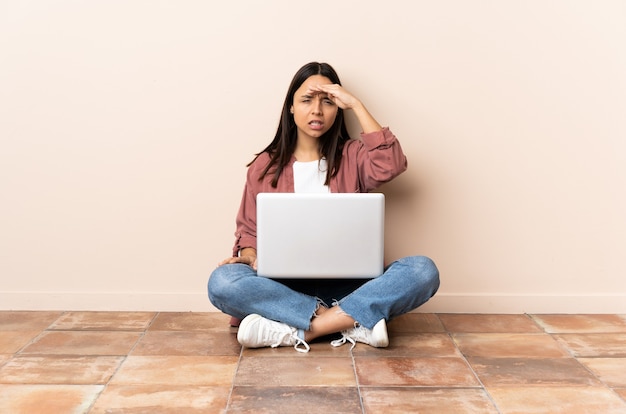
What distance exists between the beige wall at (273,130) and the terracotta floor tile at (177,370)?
1.84 feet

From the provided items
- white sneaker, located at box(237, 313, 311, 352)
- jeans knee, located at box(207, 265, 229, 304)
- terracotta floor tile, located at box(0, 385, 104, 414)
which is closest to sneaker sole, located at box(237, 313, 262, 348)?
white sneaker, located at box(237, 313, 311, 352)

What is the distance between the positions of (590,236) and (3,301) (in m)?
2.25

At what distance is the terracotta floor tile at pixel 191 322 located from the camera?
2.55 metres

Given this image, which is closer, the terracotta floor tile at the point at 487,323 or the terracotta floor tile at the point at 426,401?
the terracotta floor tile at the point at 426,401

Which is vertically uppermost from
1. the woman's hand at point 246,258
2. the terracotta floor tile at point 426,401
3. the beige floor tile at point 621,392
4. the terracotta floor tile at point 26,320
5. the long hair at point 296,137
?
the long hair at point 296,137

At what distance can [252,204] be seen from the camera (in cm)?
257

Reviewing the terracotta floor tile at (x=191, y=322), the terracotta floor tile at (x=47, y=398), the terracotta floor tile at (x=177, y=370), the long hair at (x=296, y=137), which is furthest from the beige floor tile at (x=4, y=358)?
the long hair at (x=296, y=137)

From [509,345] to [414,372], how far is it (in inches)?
17.5

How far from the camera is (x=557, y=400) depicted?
1.89m

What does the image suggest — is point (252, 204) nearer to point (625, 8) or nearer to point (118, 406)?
point (118, 406)

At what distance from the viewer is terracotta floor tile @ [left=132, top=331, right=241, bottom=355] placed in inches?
90.4

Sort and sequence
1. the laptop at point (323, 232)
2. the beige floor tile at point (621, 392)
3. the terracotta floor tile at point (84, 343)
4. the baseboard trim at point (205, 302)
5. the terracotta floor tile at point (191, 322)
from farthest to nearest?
the baseboard trim at point (205, 302)
the terracotta floor tile at point (191, 322)
the terracotta floor tile at point (84, 343)
the laptop at point (323, 232)
the beige floor tile at point (621, 392)

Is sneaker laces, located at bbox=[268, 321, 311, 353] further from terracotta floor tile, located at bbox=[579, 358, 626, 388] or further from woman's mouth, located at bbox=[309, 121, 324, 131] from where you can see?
terracotta floor tile, located at bbox=[579, 358, 626, 388]

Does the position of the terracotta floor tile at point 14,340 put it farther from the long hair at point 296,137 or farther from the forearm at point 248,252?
the long hair at point 296,137
